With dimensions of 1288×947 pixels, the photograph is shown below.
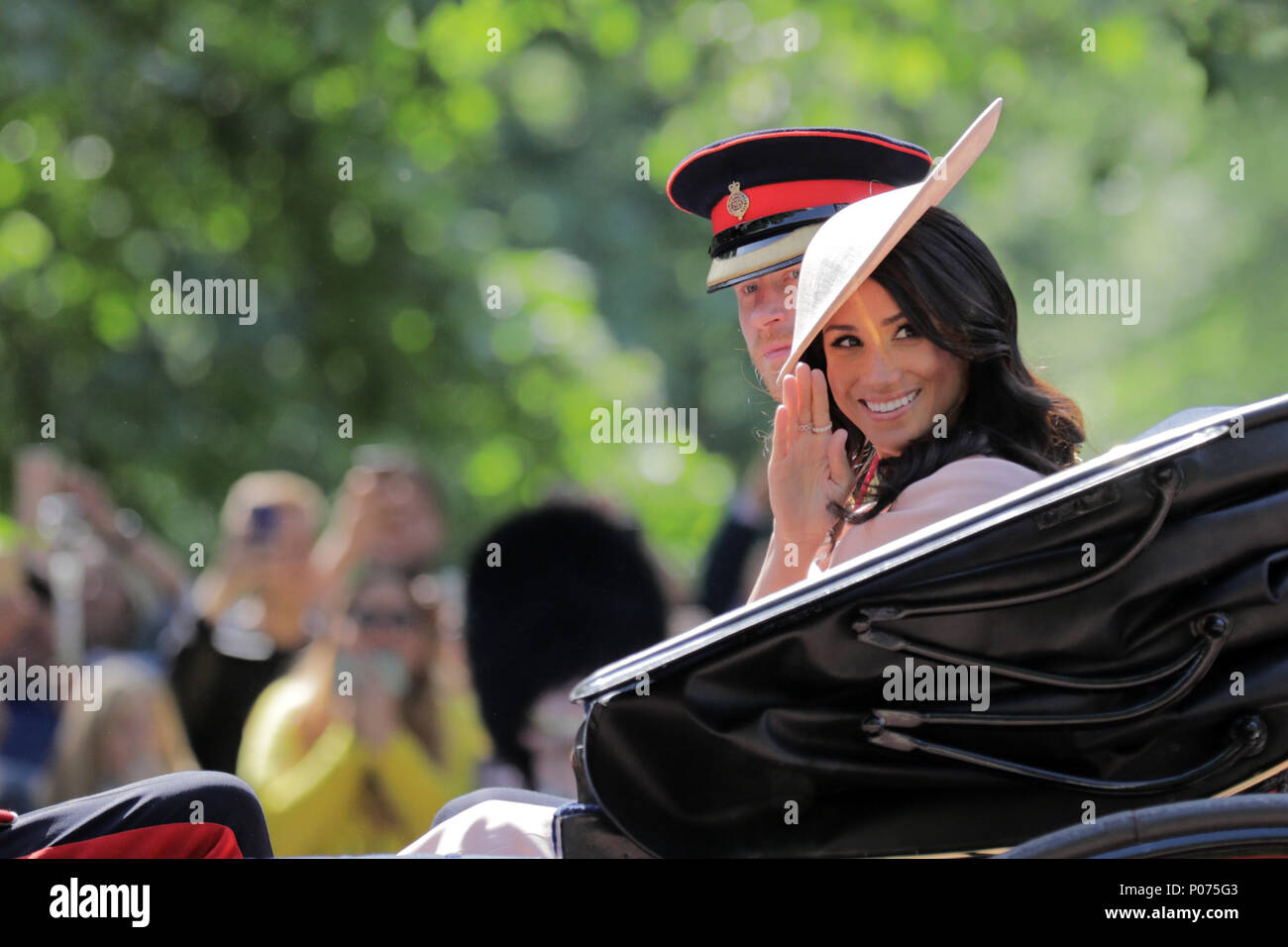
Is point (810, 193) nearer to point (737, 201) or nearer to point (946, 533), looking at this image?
point (737, 201)

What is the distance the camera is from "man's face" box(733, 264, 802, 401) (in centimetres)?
299

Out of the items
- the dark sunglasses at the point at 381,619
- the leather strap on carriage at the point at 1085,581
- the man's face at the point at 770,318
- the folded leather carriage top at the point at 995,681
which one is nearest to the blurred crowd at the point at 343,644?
the dark sunglasses at the point at 381,619

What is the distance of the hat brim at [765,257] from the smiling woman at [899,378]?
2.07 feet

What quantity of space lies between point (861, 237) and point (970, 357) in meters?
0.26

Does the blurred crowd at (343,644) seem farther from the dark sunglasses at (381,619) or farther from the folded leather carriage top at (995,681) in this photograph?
the folded leather carriage top at (995,681)

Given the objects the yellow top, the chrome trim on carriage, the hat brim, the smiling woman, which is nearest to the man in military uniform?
the hat brim

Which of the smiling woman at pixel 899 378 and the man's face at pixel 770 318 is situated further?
the man's face at pixel 770 318

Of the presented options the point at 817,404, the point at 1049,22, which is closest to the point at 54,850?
the point at 817,404

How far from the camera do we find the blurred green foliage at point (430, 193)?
6.36 metres

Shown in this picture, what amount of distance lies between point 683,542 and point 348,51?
272cm

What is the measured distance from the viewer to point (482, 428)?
6938 mm

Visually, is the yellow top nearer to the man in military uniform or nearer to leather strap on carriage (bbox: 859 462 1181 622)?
the man in military uniform

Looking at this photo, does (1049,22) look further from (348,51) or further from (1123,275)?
(348,51)

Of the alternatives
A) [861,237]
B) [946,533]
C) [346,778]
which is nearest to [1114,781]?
[946,533]
